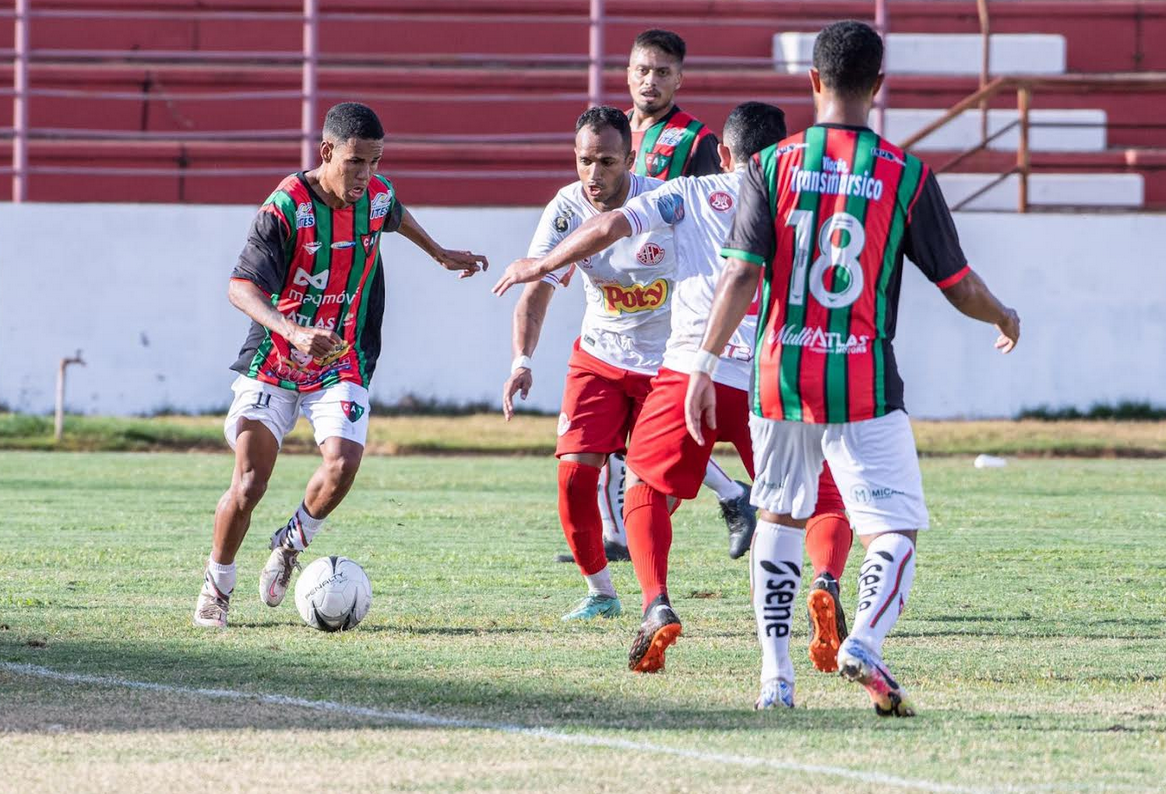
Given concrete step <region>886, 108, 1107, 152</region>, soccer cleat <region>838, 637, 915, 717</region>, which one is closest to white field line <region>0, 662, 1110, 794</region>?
soccer cleat <region>838, 637, 915, 717</region>

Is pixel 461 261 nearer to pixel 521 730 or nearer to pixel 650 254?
pixel 650 254

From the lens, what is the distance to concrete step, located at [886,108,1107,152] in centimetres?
2095

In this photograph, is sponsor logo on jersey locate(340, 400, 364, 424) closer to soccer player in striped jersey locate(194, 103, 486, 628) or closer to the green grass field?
soccer player in striped jersey locate(194, 103, 486, 628)

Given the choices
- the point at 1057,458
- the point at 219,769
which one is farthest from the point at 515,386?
the point at 1057,458

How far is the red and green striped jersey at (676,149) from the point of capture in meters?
8.37

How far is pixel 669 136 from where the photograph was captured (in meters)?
8.52

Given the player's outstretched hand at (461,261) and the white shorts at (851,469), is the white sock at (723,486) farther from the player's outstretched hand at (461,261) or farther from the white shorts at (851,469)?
the white shorts at (851,469)

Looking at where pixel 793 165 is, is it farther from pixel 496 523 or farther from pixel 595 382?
pixel 496 523

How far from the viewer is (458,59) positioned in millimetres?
20312

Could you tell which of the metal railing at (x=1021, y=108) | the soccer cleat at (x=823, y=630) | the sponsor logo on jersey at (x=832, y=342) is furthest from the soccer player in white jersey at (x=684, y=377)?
the metal railing at (x=1021, y=108)

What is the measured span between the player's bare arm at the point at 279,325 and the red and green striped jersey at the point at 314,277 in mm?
88

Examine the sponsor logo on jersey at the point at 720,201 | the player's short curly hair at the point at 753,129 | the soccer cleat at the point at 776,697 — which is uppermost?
the player's short curly hair at the point at 753,129

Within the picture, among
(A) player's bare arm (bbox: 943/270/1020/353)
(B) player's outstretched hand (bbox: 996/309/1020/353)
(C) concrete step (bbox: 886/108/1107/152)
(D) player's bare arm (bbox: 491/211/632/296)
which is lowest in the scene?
(B) player's outstretched hand (bbox: 996/309/1020/353)

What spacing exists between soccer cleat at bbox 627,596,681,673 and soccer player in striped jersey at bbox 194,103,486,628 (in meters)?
1.59
